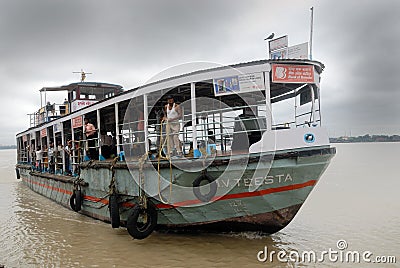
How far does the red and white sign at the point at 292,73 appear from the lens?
19.9 ft

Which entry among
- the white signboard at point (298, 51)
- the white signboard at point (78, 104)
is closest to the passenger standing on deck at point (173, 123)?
the white signboard at point (298, 51)

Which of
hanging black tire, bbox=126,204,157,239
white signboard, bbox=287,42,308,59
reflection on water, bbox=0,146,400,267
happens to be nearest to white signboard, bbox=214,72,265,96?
white signboard, bbox=287,42,308,59

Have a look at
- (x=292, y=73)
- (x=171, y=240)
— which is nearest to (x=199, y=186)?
(x=171, y=240)

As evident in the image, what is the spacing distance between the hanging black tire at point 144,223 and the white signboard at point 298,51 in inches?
157

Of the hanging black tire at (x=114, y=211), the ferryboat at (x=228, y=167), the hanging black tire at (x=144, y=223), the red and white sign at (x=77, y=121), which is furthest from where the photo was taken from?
the red and white sign at (x=77, y=121)

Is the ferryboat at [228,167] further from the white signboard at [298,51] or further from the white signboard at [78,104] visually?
the white signboard at [78,104]

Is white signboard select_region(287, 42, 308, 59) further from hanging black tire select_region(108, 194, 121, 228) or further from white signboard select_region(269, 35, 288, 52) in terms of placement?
hanging black tire select_region(108, 194, 121, 228)

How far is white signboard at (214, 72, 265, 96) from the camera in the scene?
609 cm

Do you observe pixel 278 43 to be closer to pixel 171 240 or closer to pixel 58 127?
pixel 171 240

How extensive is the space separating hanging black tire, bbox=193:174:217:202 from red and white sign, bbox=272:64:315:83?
2.09 m

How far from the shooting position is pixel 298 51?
6488 mm

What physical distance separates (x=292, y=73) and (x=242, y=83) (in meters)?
0.93

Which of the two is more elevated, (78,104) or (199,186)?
(78,104)

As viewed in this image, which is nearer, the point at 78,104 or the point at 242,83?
the point at 242,83
